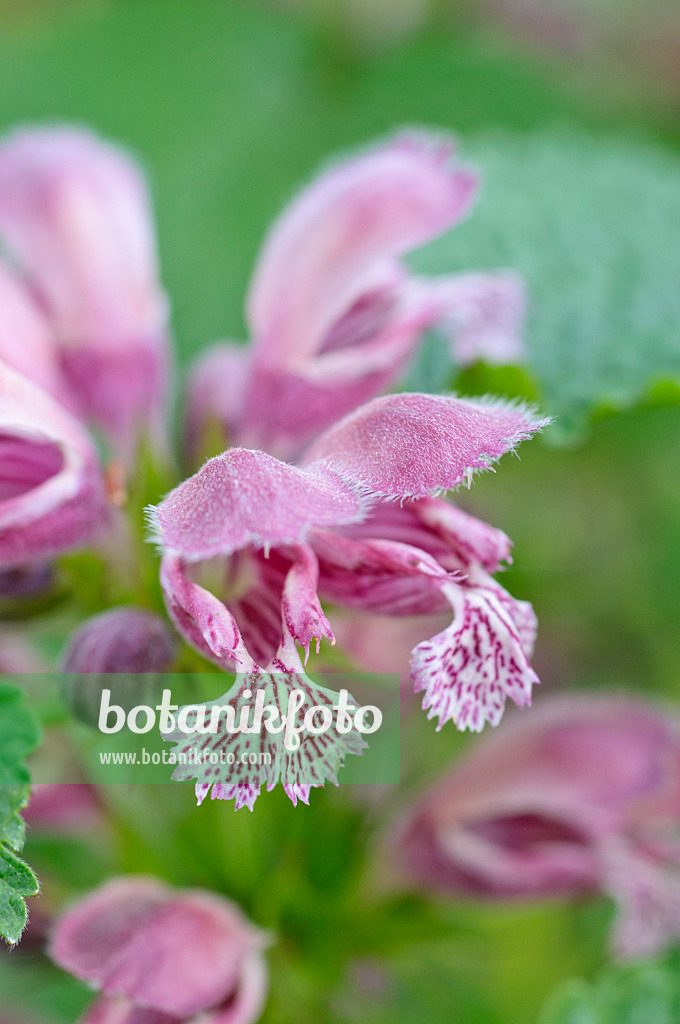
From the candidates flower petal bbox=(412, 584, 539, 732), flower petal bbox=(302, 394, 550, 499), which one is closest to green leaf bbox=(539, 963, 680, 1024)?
flower petal bbox=(412, 584, 539, 732)

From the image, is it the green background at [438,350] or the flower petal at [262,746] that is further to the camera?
the green background at [438,350]

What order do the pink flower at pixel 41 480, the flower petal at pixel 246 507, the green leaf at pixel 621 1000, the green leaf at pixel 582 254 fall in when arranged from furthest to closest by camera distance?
the green leaf at pixel 582 254
the green leaf at pixel 621 1000
the pink flower at pixel 41 480
the flower petal at pixel 246 507

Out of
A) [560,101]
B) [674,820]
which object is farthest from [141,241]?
[560,101]

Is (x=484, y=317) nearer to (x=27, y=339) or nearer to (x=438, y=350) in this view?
(x=438, y=350)

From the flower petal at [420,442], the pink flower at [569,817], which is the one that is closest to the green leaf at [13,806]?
the flower petal at [420,442]

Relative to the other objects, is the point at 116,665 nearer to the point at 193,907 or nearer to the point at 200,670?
the point at 200,670

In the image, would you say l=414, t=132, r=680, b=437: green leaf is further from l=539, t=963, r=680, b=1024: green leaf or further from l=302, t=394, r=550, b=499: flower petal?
l=539, t=963, r=680, b=1024: green leaf

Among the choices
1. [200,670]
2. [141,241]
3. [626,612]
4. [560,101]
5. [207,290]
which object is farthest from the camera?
[560,101]

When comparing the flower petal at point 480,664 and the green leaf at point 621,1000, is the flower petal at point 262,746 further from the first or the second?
the green leaf at point 621,1000
